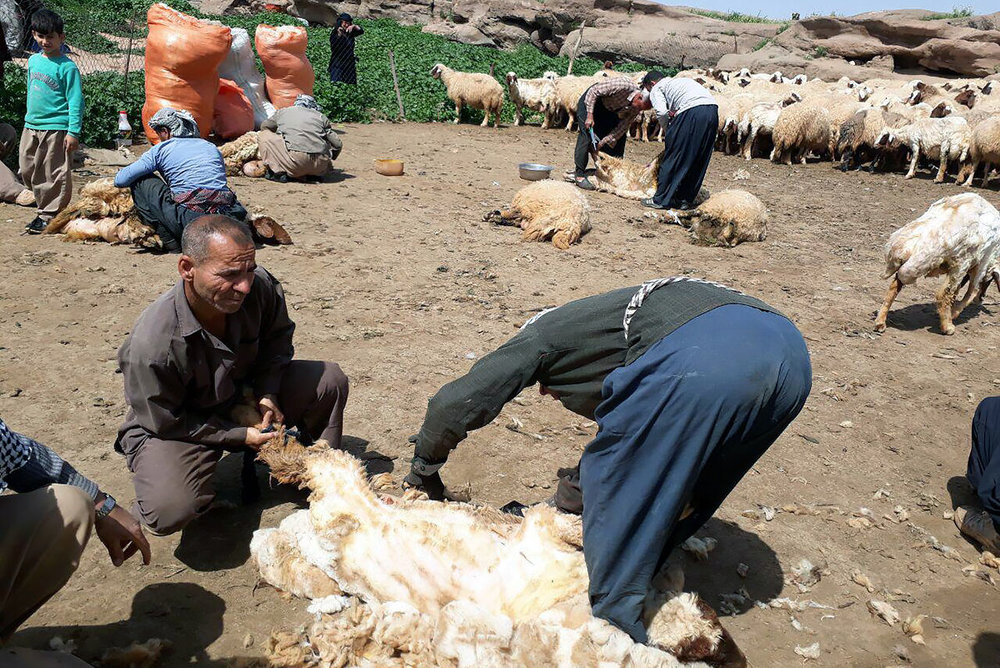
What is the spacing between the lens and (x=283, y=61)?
10570 millimetres

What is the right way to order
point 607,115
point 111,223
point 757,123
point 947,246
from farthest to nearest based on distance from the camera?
point 757,123, point 607,115, point 111,223, point 947,246

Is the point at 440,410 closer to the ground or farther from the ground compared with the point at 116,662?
farther from the ground

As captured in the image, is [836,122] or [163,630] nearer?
[163,630]

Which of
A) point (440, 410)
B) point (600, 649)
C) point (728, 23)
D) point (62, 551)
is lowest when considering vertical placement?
point (600, 649)

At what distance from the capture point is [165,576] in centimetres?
285

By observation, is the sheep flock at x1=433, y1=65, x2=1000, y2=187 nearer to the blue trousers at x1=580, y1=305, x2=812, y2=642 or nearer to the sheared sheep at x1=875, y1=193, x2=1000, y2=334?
the sheared sheep at x1=875, y1=193, x2=1000, y2=334

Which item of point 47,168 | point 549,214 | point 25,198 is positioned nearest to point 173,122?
point 47,168

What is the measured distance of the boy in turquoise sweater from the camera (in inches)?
253

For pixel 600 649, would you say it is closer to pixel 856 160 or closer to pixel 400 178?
pixel 400 178

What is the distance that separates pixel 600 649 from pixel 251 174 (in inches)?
319

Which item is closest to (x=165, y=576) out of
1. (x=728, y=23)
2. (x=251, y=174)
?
(x=251, y=174)

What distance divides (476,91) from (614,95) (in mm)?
5106

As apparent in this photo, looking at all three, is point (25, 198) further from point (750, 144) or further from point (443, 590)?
point (750, 144)

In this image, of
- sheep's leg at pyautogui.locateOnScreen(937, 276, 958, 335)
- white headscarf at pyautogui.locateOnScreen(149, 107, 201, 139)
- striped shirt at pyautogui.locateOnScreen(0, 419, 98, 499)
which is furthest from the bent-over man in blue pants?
white headscarf at pyautogui.locateOnScreen(149, 107, 201, 139)
